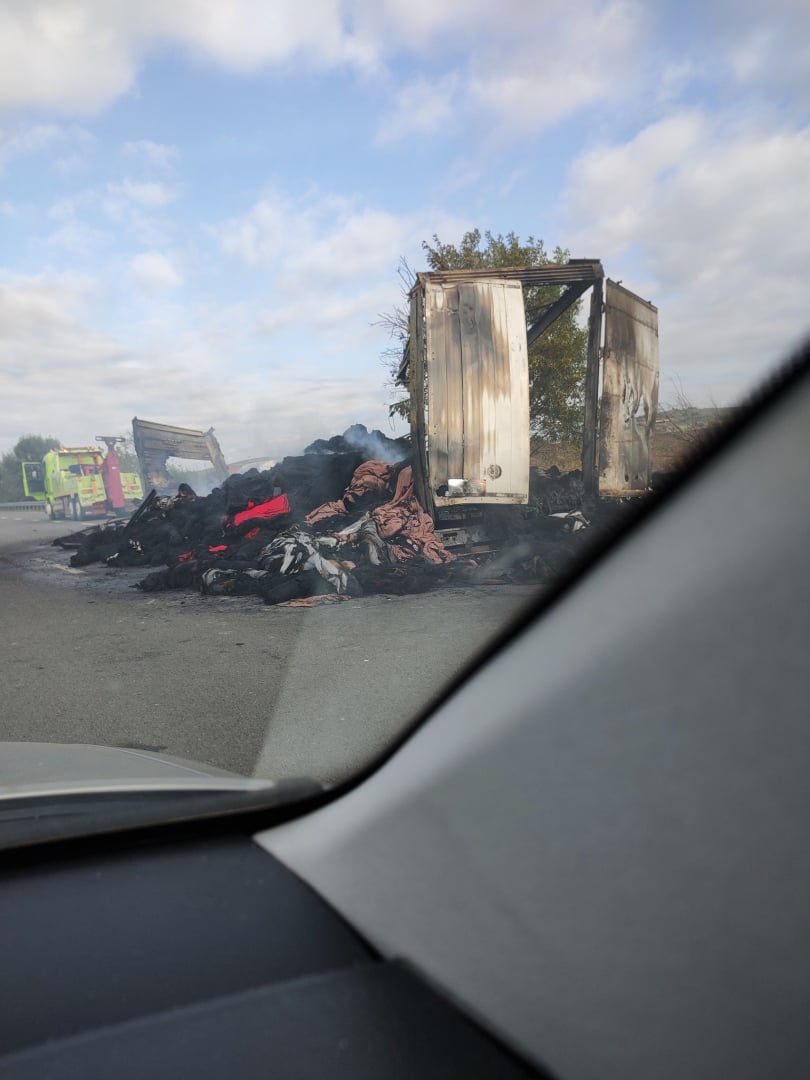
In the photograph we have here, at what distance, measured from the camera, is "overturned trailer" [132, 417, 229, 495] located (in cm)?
2039

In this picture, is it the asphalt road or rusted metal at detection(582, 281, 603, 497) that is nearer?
the asphalt road

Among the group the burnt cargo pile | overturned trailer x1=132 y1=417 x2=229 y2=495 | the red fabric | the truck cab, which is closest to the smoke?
the burnt cargo pile

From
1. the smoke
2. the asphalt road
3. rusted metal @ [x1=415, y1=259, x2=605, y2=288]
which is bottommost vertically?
the asphalt road

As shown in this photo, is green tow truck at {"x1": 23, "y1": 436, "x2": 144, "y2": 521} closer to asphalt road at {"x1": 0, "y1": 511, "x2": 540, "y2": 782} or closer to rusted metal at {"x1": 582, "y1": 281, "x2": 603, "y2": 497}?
asphalt road at {"x1": 0, "y1": 511, "x2": 540, "y2": 782}

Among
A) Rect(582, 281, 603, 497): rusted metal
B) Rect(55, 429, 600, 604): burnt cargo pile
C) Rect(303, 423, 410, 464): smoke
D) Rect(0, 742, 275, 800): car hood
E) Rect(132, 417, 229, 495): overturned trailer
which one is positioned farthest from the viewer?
Rect(132, 417, 229, 495): overturned trailer

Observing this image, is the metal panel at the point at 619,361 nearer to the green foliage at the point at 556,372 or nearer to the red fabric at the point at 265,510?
the green foliage at the point at 556,372

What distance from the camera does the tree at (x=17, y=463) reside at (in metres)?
32.8

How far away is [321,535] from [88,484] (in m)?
19.8

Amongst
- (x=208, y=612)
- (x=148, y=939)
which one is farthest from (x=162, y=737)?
(x=208, y=612)

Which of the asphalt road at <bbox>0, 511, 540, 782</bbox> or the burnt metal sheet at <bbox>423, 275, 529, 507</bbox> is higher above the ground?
the burnt metal sheet at <bbox>423, 275, 529, 507</bbox>

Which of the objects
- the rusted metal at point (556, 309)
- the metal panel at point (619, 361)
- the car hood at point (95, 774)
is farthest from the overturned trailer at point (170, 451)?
the car hood at point (95, 774)

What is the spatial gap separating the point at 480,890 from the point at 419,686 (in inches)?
127

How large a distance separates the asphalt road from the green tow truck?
1880 centimetres

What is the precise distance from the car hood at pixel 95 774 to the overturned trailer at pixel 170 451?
739 inches
